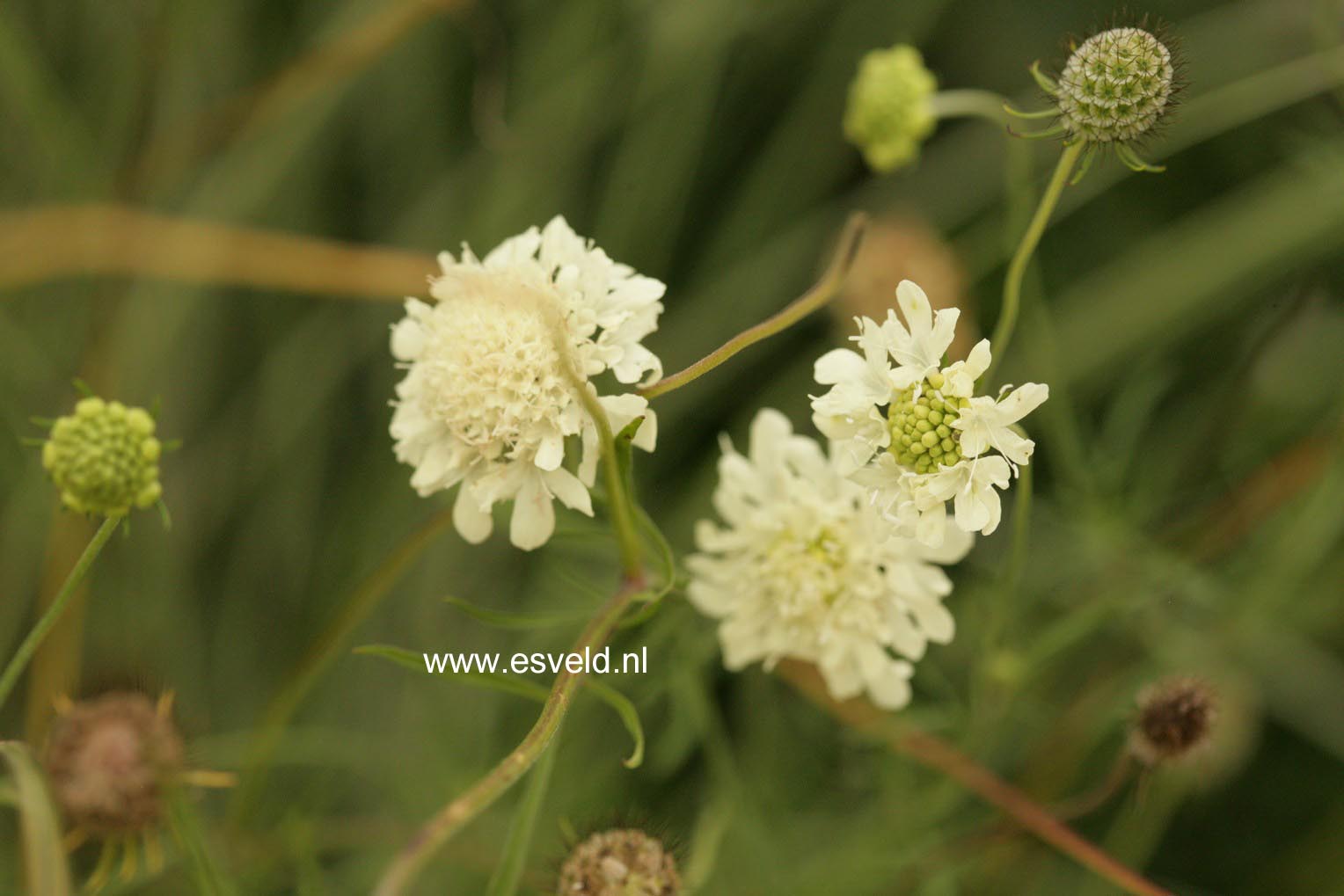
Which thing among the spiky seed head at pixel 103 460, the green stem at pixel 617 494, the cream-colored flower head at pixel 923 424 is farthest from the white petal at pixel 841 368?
the spiky seed head at pixel 103 460

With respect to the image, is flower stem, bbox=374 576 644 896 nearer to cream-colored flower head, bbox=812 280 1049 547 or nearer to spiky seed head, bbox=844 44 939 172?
cream-colored flower head, bbox=812 280 1049 547

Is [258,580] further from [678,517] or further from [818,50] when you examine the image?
[818,50]

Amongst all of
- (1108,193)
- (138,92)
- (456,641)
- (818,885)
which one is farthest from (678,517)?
(138,92)

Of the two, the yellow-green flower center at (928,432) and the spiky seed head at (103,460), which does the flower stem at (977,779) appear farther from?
the spiky seed head at (103,460)

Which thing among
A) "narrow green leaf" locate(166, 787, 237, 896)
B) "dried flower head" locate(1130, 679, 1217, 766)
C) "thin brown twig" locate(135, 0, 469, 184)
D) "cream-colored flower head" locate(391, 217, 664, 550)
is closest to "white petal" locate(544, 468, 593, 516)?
"cream-colored flower head" locate(391, 217, 664, 550)

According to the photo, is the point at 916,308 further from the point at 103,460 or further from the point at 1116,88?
the point at 103,460
